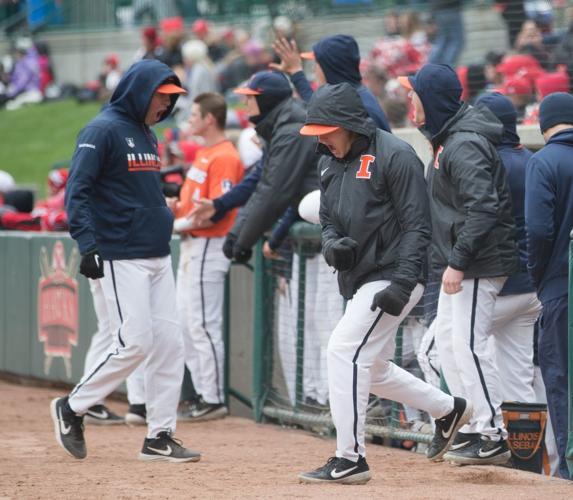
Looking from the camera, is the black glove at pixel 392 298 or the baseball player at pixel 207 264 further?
→ the baseball player at pixel 207 264

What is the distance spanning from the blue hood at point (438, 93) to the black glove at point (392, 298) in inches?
41.3

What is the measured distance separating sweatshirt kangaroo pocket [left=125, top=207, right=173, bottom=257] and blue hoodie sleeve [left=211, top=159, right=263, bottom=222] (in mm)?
1623

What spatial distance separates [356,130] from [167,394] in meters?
1.99

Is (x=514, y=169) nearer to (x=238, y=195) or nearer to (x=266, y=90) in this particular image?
Result: (x=266, y=90)

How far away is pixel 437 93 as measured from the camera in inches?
243

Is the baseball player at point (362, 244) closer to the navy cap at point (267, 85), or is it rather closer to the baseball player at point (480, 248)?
the baseball player at point (480, 248)

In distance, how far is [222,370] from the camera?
8.73 metres

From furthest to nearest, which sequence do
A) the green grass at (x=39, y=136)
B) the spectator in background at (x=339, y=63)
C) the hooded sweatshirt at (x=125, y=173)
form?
the green grass at (x=39, y=136), the spectator in background at (x=339, y=63), the hooded sweatshirt at (x=125, y=173)

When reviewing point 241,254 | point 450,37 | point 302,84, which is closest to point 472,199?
point 302,84

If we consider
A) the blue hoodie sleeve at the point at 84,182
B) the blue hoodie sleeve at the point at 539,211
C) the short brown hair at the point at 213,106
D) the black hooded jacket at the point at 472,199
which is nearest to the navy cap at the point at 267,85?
the short brown hair at the point at 213,106

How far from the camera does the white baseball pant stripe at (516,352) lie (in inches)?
260

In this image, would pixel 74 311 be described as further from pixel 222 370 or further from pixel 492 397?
pixel 492 397


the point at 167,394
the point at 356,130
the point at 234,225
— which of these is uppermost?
the point at 356,130

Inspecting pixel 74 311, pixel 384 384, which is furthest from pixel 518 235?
pixel 74 311
